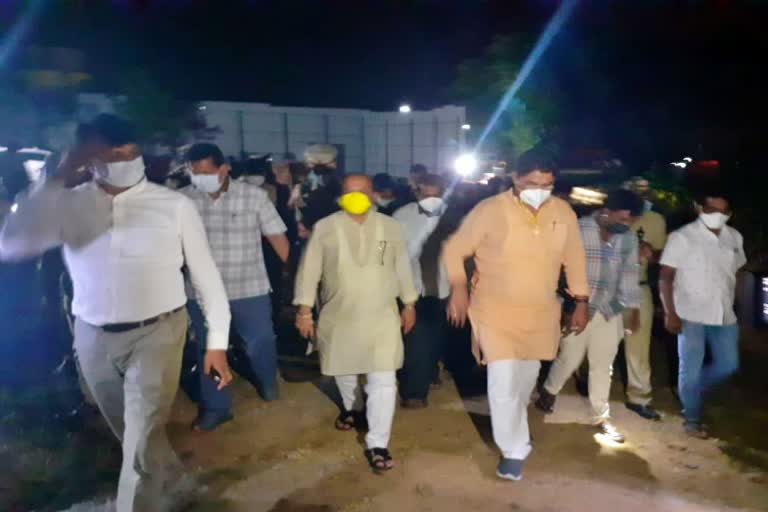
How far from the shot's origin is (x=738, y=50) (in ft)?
35.8

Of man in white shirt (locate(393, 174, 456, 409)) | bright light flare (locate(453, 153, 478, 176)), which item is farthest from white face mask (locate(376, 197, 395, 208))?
bright light flare (locate(453, 153, 478, 176))

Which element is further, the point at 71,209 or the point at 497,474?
the point at 497,474

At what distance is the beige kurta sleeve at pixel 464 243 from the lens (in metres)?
4.76

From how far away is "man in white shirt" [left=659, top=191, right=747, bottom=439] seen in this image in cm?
540

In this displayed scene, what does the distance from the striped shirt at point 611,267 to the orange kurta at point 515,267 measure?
78 centimetres

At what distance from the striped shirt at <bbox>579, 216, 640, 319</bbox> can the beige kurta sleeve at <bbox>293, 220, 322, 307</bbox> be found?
191 cm

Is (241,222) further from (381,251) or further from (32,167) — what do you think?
(32,167)

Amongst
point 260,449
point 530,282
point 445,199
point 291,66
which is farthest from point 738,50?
point 291,66

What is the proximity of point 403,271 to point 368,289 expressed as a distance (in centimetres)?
30

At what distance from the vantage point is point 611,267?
18.2 feet

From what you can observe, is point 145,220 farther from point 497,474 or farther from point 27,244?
point 497,474

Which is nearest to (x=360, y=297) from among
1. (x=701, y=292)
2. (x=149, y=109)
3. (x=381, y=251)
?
(x=381, y=251)

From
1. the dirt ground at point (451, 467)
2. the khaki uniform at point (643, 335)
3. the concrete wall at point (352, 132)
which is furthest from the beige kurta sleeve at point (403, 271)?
the concrete wall at point (352, 132)

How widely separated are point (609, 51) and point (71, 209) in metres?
9.99
